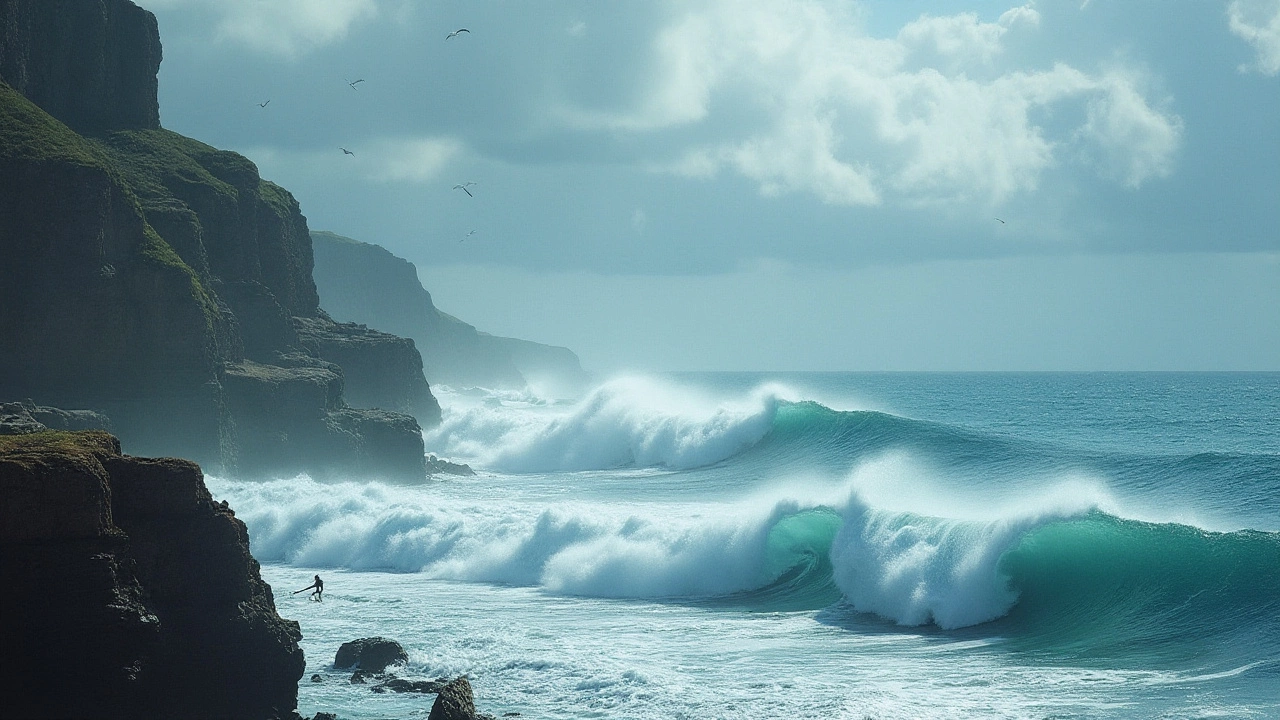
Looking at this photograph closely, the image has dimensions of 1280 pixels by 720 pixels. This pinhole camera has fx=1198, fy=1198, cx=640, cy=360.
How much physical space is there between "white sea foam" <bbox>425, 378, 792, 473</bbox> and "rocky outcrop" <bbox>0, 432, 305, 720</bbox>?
101 ft

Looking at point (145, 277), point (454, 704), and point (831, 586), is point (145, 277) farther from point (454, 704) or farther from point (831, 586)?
point (454, 704)

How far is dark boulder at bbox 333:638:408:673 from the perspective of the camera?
1631 cm

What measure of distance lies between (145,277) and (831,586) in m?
25.4

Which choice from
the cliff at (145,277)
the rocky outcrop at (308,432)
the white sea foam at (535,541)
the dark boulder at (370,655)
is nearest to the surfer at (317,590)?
the dark boulder at (370,655)

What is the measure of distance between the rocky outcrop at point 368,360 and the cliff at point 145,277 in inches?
5.2

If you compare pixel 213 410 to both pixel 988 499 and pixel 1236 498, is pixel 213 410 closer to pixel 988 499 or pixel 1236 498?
pixel 988 499

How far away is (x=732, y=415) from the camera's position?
1839 inches

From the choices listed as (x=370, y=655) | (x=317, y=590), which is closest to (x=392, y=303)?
(x=317, y=590)

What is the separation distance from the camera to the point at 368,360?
5803 centimetres

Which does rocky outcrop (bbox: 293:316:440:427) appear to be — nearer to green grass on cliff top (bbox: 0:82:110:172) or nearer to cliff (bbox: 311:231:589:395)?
green grass on cliff top (bbox: 0:82:110:172)

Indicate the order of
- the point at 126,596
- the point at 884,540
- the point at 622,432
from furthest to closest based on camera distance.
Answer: the point at 622,432 → the point at 884,540 → the point at 126,596

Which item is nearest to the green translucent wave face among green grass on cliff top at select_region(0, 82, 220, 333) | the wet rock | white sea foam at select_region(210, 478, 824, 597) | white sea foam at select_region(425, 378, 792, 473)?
white sea foam at select_region(210, 478, 824, 597)

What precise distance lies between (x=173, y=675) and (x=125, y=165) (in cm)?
4007

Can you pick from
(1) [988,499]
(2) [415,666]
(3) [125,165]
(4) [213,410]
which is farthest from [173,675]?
(3) [125,165]
